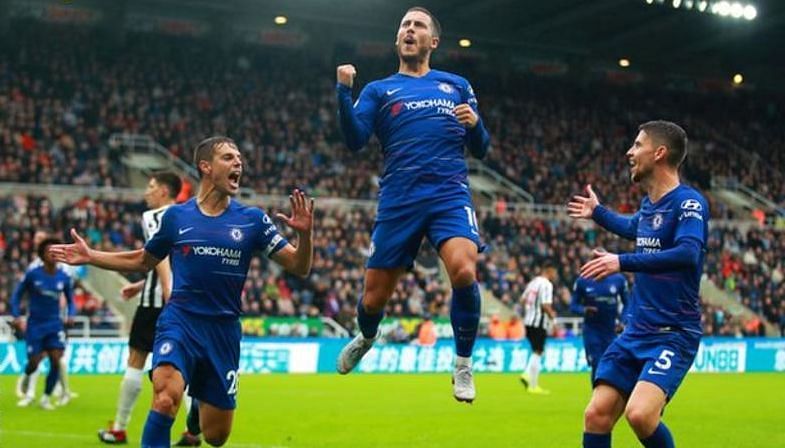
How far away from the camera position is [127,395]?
45.9ft

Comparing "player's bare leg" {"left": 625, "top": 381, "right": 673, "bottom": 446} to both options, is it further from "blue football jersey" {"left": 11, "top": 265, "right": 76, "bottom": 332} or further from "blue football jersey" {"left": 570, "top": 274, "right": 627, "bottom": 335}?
"blue football jersey" {"left": 11, "top": 265, "right": 76, "bottom": 332}

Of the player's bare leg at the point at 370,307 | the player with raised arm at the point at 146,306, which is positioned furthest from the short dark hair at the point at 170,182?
the player's bare leg at the point at 370,307

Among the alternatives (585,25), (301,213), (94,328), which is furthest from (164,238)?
(585,25)

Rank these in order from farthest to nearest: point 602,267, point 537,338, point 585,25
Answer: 1. point 585,25
2. point 537,338
3. point 602,267

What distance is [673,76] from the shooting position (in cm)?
6112

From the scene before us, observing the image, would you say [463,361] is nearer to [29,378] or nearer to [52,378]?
[52,378]

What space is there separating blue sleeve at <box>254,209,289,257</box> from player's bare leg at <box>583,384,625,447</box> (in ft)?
8.59

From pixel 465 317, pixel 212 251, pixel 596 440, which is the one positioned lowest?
pixel 596 440

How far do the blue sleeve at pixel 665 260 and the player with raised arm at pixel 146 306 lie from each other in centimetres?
571

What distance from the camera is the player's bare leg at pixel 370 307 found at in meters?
10.6

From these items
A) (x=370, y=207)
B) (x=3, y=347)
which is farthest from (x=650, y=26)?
(x=3, y=347)

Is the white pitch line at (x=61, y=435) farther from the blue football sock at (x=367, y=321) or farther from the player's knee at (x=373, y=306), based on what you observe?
the player's knee at (x=373, y=306)

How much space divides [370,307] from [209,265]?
1.53 meters

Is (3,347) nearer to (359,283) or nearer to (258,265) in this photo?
(258,265)
